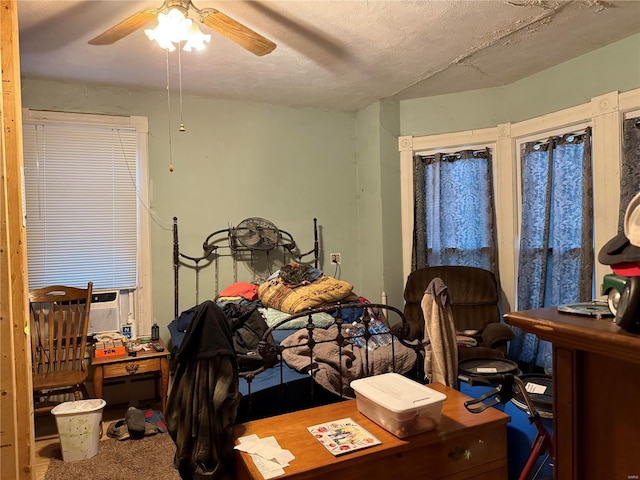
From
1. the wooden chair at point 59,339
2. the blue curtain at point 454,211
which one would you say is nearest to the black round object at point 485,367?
the blue curtain at point 454,211

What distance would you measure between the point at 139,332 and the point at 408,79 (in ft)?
10.2

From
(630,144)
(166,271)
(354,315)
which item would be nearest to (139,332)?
(166,271)

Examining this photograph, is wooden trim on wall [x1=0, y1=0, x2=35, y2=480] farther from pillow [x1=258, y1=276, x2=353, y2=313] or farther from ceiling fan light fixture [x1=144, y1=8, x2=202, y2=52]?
pillow [x1=258, y1=276, x2=353, y2=313]

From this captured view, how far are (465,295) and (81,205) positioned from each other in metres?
3.30

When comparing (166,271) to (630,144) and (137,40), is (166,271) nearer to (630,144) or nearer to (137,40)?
(137,40)

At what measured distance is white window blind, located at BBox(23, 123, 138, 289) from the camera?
3.53 metres

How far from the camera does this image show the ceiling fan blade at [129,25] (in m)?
2.08

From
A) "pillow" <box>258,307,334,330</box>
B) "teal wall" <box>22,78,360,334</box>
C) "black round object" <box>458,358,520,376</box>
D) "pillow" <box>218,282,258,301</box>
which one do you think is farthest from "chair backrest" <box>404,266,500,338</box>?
"pillow" <box>218,282,258,301</box>

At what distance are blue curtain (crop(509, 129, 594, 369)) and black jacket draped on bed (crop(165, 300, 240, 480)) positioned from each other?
271cm

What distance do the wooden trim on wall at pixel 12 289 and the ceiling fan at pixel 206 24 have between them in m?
0.49

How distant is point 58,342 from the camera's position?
3180 mm

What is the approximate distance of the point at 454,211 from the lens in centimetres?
420

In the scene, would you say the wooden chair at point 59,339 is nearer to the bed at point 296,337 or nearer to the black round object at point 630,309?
the bed at point 296,337

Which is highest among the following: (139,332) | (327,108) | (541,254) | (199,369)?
(327,108)
